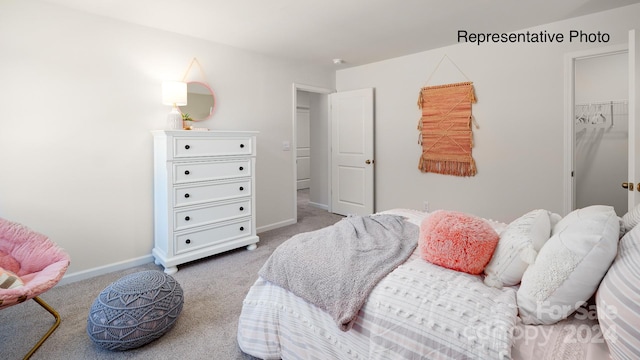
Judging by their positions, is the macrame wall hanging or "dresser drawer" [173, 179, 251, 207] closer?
"dresser drawer" [173, 179, 251, 207]

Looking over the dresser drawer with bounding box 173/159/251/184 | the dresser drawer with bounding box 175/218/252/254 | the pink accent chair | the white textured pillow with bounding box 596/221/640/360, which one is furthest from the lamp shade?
the white textured pillow with bounding box 596/221/640/360

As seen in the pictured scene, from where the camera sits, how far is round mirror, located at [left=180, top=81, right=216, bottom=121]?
3.44m

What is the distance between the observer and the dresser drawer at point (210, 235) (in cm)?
303

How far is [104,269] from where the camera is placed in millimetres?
2955

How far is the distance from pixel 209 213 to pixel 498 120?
10.7ft

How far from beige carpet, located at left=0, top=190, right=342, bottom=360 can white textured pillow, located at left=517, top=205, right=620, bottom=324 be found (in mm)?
1481

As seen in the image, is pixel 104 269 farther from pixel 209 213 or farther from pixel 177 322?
pixel 177 322

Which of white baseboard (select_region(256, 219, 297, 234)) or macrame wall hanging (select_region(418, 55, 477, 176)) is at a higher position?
macrame wall hanging (select_region(418, 55, 477, 176))

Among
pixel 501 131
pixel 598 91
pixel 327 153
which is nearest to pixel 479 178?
pixel 501 131

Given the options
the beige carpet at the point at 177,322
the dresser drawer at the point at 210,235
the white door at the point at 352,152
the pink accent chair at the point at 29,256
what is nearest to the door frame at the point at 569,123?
the white door at the point at 352,152

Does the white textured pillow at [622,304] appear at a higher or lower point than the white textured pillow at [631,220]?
lower

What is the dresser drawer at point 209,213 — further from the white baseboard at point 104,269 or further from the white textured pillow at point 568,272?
the white textured pillow at point 568,272

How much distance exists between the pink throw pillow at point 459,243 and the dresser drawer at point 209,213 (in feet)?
7.37

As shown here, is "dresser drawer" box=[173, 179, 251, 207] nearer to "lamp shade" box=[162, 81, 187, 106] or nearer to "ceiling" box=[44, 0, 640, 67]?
"lamp shade" box=[162, 81, 187, 106]
